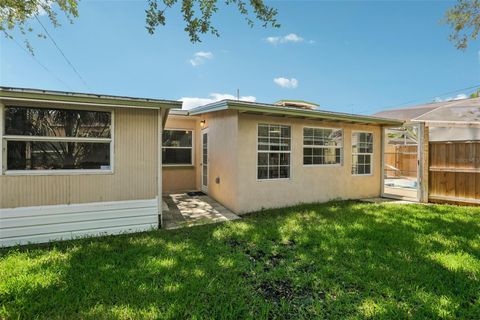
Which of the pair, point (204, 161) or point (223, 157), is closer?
point (223, 157)

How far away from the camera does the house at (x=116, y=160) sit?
4379 millimetres

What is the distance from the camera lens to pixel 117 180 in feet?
16.5

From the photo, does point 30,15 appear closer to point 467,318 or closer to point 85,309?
point 85,309

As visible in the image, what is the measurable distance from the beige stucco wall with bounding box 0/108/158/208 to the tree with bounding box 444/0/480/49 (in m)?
8.63

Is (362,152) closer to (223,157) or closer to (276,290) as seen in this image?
(223,157)

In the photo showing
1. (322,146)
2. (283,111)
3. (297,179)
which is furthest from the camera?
(322,146)

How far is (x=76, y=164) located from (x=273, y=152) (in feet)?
15.8

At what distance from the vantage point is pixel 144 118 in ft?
17.0

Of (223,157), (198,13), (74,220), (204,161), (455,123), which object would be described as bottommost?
(74,220)

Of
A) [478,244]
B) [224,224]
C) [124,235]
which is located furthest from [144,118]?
[478,244]

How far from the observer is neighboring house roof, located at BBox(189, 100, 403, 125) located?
228 inches

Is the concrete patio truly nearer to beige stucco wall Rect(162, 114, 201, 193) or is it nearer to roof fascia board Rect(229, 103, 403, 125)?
beige stucco wall Rect(162, 114, 201, 193)

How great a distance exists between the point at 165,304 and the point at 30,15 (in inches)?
320

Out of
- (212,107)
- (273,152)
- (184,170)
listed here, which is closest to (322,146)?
(273,152)
